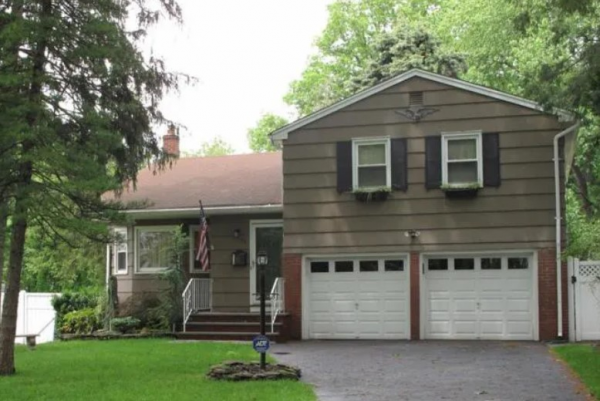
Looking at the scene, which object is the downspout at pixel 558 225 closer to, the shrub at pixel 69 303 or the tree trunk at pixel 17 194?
the tree trunk at pixel 17 194

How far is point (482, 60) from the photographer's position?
27.4 m

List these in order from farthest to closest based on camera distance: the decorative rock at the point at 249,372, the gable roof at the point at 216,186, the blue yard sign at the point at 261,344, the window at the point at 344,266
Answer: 1. the gable roof at the point at 216,186
2. the window at the point at 344,266
3. the blue yard sign at the point at 261,344
4. the decorative rock at the point at 249,372

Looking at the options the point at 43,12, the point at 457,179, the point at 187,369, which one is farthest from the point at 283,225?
the point at 43,12

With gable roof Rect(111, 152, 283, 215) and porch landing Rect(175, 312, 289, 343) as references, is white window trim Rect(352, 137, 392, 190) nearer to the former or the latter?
gable roof Rect(111, 152, 283, 215)

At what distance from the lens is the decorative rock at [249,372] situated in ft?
33.4

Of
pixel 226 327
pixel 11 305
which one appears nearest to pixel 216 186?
pixel 226 327

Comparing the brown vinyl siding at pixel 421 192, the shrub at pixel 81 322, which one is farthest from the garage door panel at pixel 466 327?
the shrub at pixel 81 322

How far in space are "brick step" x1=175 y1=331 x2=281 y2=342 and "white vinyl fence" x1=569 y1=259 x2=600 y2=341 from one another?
20.6 feet

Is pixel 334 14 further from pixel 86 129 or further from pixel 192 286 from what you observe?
pixel 86 129

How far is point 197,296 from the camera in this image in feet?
60.1

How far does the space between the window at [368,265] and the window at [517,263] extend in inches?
116

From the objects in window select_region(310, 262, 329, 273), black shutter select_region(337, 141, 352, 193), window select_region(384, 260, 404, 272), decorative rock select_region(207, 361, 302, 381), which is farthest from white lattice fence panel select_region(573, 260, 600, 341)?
decorative rock select_region(207, 361, 302, 381)

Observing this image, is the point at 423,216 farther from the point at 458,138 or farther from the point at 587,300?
the point at 587,300

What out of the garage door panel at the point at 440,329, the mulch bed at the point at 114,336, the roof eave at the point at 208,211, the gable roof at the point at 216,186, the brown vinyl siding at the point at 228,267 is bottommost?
the mulch bed at the point at 114,336
